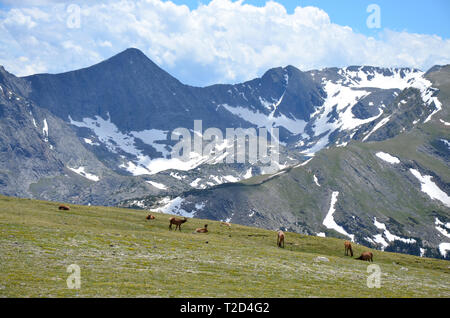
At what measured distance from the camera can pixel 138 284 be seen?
3325cm
